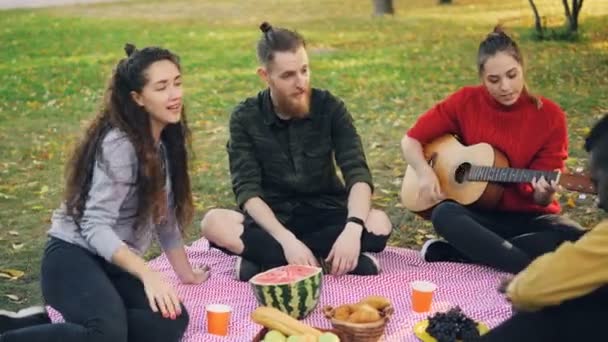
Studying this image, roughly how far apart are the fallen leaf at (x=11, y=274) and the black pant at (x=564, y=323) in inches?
115

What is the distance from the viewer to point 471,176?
204 inches

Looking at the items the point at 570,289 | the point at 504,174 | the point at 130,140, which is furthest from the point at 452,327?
the point at 130,140

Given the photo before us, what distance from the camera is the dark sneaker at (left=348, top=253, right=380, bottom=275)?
5.05 meters

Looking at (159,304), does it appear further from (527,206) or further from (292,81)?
(527,206)

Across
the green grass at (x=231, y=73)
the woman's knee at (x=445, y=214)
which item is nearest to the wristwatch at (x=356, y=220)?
the woman's knee at (x=445, y=214)

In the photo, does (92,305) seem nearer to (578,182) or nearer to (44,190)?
(578,182)

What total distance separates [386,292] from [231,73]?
8488mm

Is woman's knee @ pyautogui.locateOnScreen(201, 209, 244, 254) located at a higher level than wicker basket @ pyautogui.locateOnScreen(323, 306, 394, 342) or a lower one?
higher

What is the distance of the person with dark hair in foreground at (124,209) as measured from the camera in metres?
4.01

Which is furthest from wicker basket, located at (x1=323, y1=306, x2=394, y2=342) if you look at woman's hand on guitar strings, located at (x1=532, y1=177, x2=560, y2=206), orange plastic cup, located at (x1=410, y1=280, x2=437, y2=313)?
woman's hand on guitar strings, located at (x1=532, y1=177, x2=560, y2=206)

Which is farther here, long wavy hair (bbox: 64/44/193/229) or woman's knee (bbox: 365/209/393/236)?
woman's knee (bbox: 365/209/393/236)

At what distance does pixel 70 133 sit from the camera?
9352mm

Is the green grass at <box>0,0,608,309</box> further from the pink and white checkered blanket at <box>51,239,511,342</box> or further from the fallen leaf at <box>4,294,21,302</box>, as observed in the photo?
the pink and white checkered blanket at <box>51,239,511,342</box>

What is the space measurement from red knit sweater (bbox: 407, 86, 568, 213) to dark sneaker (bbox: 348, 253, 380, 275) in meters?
0.77
